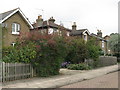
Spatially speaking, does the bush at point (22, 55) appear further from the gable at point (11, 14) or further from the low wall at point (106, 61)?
the low wall at point (106, 61)

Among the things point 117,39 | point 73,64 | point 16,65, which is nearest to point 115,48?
point 117,39

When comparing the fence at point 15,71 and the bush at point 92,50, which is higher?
the bush at point 92,50

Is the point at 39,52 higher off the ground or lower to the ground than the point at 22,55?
higher

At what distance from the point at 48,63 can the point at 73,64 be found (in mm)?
6401

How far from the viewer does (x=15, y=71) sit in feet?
36.8

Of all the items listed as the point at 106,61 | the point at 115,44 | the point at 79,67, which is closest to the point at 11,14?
the point at 79,67

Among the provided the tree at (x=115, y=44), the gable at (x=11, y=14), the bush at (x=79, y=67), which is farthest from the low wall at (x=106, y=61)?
the gable at (x=11, y=14)

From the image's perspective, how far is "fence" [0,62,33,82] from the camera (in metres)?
10.6

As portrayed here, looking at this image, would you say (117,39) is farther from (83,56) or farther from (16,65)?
(16,65)

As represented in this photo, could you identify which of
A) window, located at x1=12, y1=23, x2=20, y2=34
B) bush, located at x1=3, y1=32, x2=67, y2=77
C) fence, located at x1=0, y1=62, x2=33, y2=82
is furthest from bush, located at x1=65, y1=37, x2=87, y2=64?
window, located at x1=12, y1=23, x2=20, y2=34

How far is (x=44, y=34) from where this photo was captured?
12727 mm

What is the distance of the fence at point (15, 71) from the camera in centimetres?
1062

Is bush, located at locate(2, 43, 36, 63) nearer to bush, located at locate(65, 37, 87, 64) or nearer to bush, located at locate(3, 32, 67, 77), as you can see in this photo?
bush, located at locate(3, 32, 67, 77)

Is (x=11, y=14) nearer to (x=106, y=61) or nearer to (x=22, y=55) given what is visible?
(x=106, y=61)
